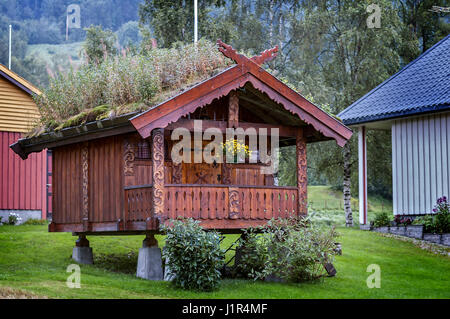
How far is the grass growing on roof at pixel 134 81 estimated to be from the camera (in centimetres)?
1625

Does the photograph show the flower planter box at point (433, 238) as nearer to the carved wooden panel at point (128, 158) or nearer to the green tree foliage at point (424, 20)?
the carved wooden panel at point (128, 158)

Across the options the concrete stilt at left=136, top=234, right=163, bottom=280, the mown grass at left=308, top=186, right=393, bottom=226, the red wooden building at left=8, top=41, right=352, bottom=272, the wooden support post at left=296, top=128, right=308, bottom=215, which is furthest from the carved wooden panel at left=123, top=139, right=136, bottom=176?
the mown grass at left=308, top=186, right=393, bottom=226

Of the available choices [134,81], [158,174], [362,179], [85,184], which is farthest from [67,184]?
[362,179]

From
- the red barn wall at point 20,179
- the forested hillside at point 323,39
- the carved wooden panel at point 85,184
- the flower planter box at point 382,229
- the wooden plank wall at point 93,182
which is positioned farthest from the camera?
the forested hillside at point 323,39

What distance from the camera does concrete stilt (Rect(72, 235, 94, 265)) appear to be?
62.4 feet

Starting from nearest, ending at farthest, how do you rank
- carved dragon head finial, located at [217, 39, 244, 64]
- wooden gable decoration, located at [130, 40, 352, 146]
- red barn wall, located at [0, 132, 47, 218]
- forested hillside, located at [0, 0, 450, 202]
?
wooden gable decoration, located at [130, 40, 352, 146] → carved dragon head finial, located at [217, 39, 244, 64] → red barn wall, located at [0, 132, 47, 218] → forested hillside, located at [0, 0, 450, 202]

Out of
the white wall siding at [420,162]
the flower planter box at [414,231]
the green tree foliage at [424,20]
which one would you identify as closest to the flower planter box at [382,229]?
the white wall siding at [420,162]

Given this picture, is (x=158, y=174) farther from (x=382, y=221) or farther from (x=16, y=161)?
(x=16, y=161)

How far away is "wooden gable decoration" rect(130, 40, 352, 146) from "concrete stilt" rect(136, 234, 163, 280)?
119 inches

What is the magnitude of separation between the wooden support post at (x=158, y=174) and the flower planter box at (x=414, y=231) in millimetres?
10648

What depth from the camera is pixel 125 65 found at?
17031 mm

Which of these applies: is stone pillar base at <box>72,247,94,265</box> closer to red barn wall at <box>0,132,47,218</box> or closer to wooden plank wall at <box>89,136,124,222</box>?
wooden plank wall at <box>89,136,124,222</box>
